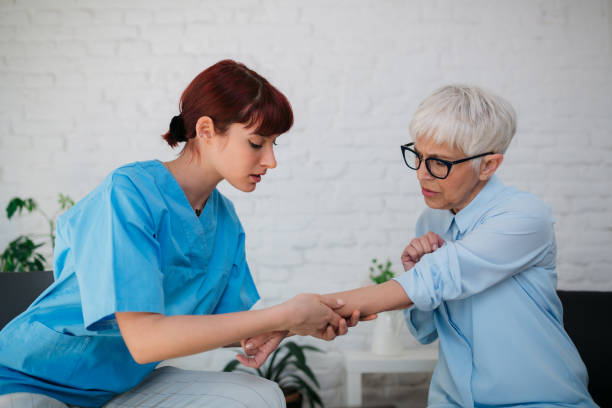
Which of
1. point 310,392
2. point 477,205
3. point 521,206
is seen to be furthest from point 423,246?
point 310,392

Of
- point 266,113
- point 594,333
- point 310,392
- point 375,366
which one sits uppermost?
point 266,113

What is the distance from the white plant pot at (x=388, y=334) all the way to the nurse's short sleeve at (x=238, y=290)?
0.88 meters

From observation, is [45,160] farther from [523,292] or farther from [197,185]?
[523,292]

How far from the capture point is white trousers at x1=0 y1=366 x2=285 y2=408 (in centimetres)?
116

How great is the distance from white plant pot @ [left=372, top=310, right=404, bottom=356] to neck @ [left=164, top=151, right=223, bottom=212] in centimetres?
123

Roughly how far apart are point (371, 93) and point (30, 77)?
1763 millimetres


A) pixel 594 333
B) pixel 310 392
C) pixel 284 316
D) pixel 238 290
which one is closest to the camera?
pixel 284 316

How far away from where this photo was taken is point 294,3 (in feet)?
8.53

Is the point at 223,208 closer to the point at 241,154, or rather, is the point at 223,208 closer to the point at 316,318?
the point at 241,154

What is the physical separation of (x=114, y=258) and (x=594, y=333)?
169 centimetres

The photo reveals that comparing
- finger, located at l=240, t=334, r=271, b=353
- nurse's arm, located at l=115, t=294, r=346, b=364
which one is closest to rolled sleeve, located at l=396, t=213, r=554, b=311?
nurse's arm, located at l=115, t=294, r=346, b=364

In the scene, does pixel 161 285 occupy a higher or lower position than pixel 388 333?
higher

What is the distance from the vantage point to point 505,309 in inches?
50.8

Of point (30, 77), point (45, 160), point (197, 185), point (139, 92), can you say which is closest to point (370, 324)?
point (197, 185)
